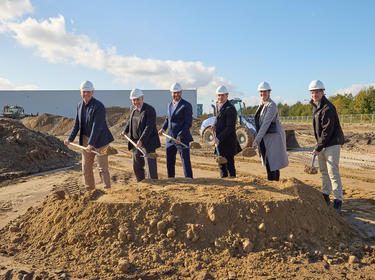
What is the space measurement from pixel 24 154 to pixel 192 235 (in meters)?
7.55

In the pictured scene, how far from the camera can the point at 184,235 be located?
320 cm

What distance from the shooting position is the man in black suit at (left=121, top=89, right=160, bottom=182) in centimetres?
457

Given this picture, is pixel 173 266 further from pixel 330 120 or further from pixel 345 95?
pixel 345 95

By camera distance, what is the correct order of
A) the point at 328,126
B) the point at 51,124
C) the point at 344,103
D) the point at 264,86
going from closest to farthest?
1. the point at 328,126
2. the point at 264,86
3. the point at 51,124
4. the point at 344,103

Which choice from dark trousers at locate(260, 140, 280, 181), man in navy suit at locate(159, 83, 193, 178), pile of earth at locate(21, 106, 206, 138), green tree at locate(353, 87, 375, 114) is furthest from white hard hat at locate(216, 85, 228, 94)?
green tree at locate(353, 87, 375, 114)

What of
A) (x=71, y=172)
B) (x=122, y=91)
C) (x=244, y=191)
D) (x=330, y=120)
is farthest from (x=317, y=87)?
(x=122, y=91)

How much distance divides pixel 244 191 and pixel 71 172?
5832 millimetres

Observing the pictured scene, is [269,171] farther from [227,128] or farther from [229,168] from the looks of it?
[227,128]

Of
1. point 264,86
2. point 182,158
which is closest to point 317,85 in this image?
point 264,86

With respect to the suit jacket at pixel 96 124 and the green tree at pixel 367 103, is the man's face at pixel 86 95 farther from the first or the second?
the green tree at pixel 367 103

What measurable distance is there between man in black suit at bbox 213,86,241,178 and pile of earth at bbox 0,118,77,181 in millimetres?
6012

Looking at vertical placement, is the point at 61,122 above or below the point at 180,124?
above

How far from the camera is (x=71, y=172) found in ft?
26.6

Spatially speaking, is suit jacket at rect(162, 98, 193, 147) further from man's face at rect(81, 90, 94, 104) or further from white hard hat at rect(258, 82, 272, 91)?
man's face at rect(81, 90, 94, 104)
